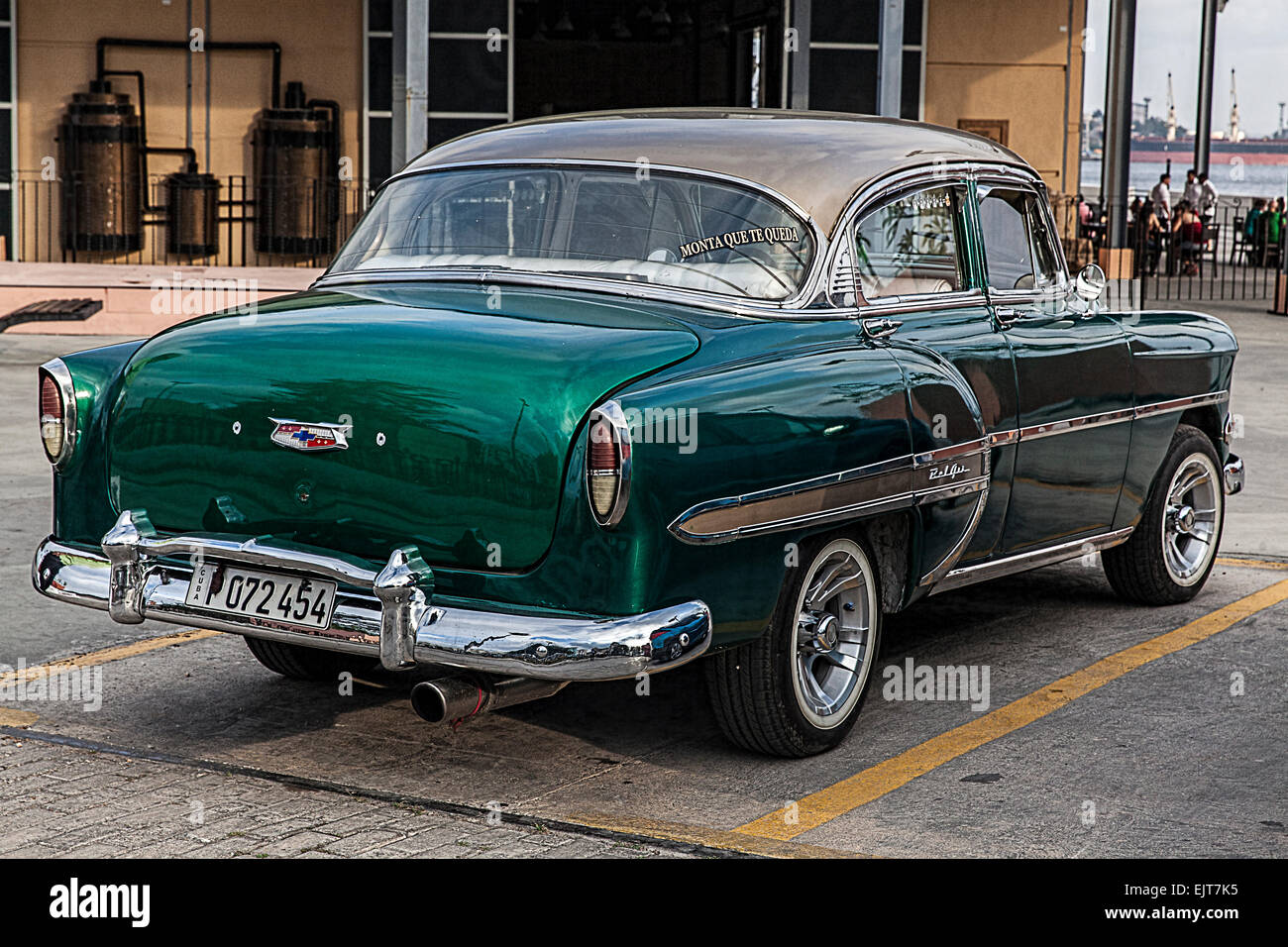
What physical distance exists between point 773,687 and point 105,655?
271 centimetres

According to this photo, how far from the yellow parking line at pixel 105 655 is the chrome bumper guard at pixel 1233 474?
424 centimetres

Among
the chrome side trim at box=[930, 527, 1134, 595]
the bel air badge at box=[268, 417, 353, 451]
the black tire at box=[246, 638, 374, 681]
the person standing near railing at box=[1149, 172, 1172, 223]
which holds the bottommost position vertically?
the black tire at box=[246, 638, 374, 681]

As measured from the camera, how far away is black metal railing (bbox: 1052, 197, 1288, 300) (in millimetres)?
22875

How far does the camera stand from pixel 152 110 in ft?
73.0

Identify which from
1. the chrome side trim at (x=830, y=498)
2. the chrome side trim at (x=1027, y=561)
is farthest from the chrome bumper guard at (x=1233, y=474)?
the chrome side trim at (x=830, y=498)

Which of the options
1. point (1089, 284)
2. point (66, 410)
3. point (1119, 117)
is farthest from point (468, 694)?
point (1119, 117)

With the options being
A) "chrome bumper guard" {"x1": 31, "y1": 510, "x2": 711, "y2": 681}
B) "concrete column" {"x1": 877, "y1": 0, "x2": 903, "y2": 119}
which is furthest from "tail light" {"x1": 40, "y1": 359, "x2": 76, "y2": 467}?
"concrete column" {"x1": 877, "y1": 0, "x2": 903, "y2": 119}

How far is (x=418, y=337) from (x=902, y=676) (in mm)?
2345

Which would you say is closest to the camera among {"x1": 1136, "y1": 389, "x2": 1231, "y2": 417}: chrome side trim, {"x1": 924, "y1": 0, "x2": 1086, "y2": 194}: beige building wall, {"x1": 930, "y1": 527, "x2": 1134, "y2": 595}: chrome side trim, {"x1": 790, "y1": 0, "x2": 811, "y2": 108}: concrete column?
{"x1": 930, "y1": 527, "x2": 1134, "y2": 595}: chrome side trim

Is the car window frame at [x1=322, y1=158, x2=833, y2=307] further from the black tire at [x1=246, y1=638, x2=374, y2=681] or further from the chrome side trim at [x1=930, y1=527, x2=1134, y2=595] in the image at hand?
the black tire at [x1=246, y1=638, x2=374, y2=681]

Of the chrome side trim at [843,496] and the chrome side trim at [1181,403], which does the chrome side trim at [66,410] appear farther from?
the chrome side trim at [1181,403]

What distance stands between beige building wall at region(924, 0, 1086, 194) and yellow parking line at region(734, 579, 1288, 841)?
1859 cm

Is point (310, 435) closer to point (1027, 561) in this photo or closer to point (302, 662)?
point (302, 662)
